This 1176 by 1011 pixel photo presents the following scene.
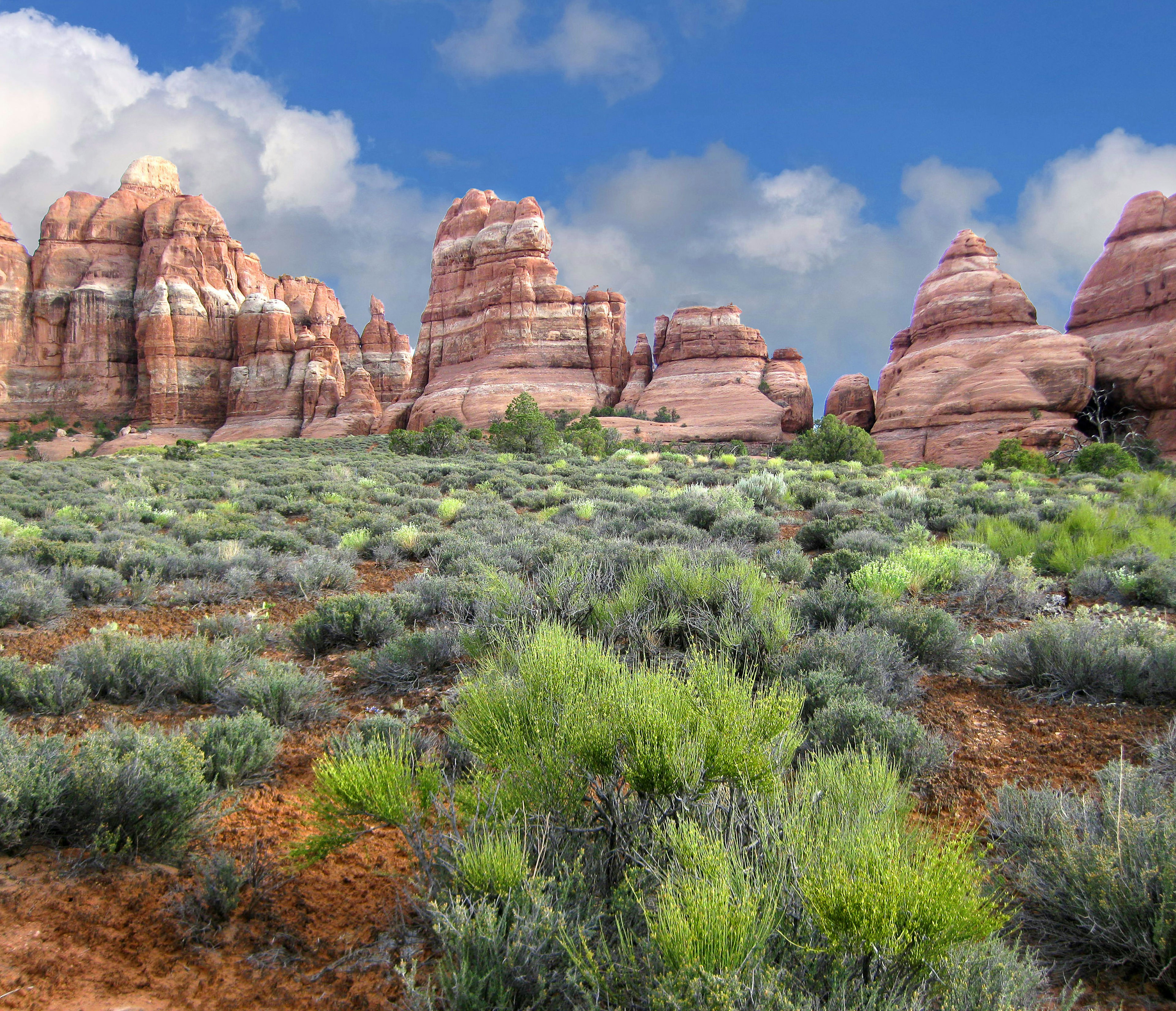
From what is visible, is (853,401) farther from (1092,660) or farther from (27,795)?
(27,795)

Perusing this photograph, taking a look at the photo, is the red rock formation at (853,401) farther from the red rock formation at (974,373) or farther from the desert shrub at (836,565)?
the desert shrub at (836,565)

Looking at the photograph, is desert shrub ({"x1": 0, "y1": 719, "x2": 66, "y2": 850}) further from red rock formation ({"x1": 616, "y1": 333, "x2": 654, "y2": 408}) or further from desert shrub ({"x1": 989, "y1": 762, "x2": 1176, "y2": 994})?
red rock formation ({"x1": 616, "y1": 333, "x2": 654, "y2": 408})

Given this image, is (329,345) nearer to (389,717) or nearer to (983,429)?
(983,429)

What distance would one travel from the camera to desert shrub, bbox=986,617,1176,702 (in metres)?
3.89

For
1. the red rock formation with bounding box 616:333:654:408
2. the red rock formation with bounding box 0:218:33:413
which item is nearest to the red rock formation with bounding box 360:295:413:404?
the red rock formation with bounding box 616:333:654:408

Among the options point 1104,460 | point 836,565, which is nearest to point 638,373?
point 1104,460

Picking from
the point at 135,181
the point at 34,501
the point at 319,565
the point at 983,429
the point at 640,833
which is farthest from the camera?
the point at 135,181

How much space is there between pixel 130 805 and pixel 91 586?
4795 mm

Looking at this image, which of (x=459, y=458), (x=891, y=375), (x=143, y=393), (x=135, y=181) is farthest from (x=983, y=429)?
(x=135, y=181)

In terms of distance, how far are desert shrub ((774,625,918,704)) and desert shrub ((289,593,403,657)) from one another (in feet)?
10.1

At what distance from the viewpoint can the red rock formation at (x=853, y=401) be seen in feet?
141

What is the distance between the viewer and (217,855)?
2.36m

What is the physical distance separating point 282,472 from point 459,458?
20.7 feet

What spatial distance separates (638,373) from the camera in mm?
52625
